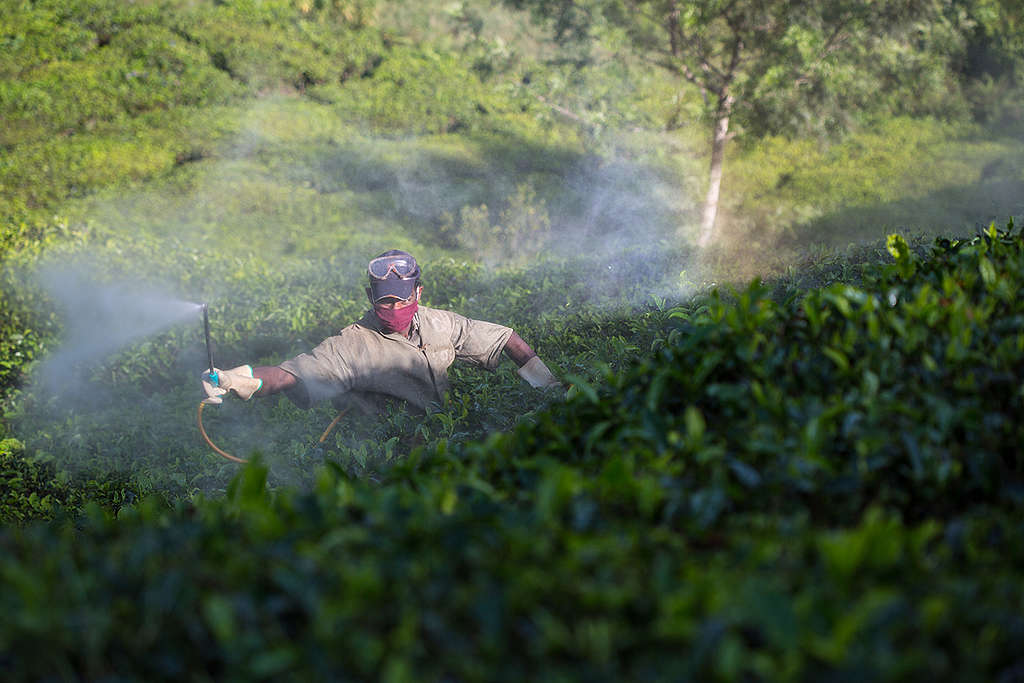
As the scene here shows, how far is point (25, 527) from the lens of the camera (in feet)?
16.4

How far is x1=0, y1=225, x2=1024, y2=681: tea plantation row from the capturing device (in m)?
1.64

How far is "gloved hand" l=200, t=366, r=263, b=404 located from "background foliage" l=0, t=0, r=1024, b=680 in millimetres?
577

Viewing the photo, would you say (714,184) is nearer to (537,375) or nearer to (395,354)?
(537,375)

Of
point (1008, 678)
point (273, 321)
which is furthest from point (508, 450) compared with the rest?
point (273, 321)

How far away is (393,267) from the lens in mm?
4848

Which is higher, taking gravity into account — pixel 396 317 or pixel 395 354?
pixel 396 317

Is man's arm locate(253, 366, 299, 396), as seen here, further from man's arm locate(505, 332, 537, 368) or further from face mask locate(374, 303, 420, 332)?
man's arm locate(505, 332, 537, 368)

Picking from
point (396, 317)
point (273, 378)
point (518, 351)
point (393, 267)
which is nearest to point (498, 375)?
point (518, 351)

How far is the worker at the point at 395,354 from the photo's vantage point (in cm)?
489

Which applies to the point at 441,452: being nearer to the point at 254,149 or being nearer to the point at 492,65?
the point at 492,65

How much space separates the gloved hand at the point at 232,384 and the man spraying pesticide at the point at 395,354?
6cm

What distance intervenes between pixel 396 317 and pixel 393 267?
1.10 feet

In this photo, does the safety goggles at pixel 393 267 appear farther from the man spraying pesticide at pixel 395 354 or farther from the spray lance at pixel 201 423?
the spray lance at pixel 201 423

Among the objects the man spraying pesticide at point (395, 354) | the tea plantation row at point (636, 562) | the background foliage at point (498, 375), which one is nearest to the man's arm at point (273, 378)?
the man spraying pesticide at point (395, 354)
